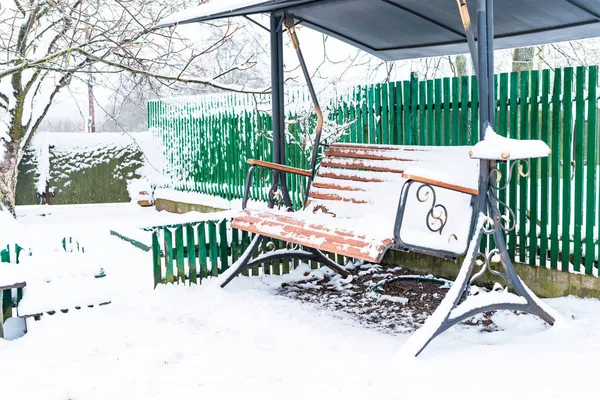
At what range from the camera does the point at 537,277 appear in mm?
4738

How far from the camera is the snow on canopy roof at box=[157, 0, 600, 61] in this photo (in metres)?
4.57

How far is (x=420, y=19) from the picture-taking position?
525 cm

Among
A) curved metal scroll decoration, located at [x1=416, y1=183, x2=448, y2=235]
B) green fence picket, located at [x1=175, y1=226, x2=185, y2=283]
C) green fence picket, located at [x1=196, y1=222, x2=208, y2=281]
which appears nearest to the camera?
curved metal scroll decoration, located at [x1=416, y1=183, x2=448, y2=235]

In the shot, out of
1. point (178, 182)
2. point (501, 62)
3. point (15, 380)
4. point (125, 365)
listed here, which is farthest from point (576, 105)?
point (501, 62)

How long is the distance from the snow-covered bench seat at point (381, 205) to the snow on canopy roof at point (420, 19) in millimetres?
1114

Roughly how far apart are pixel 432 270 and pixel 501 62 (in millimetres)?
13726

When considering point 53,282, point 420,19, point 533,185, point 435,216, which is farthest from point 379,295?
point 53,282

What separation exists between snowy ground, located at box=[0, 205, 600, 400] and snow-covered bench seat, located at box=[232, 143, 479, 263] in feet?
1.87

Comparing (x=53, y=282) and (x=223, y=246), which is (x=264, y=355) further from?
(x=223, y=246)

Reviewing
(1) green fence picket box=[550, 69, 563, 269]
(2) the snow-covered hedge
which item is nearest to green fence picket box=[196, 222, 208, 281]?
(1) green fence picket box=[550, 69, 563, 269]

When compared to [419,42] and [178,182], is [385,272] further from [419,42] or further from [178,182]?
[178,182]

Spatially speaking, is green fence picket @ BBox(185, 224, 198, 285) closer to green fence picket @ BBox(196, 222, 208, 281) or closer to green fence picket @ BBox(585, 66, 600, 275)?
green fence picket @ BBox(196, 222, 208, 281)

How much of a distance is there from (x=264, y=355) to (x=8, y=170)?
712 cm

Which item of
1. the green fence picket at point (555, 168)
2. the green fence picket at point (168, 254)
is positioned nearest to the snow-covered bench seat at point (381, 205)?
the green fence picket at point (168, 254)
